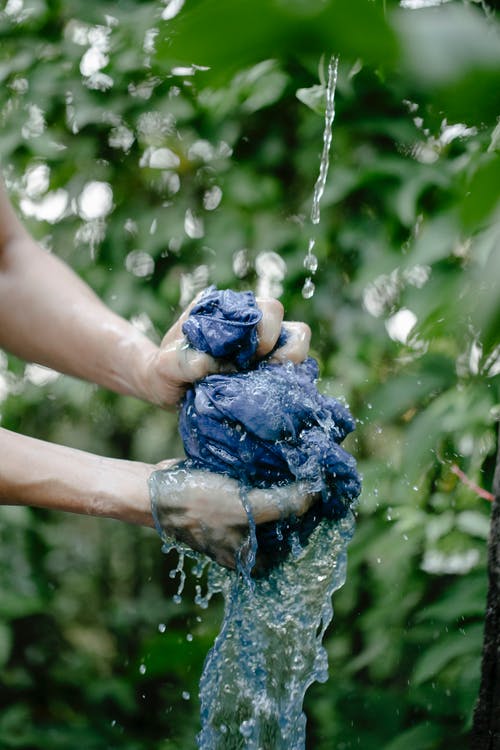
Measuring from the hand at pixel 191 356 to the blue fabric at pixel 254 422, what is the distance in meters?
0.01

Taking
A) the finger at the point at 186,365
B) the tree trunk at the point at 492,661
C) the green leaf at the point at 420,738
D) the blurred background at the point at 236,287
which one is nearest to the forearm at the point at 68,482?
the finger at the point at 186,365

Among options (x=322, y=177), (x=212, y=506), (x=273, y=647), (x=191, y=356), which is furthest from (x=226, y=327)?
(x=322, y=177)

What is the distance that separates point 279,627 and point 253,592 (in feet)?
0.28

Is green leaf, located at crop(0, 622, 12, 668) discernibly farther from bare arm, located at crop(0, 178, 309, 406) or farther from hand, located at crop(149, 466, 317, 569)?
hand, located at crop(149, 466, 317, 569)

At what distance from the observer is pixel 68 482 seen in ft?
3.37

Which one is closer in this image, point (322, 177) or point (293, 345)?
point (293, 345)

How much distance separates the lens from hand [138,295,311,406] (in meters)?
1.04

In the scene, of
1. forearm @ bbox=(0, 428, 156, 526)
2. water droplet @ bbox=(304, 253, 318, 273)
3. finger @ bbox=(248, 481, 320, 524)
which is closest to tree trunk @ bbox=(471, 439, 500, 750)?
finger @ bbox=(248, 481, 320, 524)

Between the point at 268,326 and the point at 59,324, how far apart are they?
1.24 feet

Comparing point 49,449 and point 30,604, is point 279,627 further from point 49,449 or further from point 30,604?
point 30,604

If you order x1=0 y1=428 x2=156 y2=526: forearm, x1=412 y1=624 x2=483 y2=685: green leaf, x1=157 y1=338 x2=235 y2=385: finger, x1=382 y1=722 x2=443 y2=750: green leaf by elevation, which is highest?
x1=157 y1=338 x2=235 y2=385: finger

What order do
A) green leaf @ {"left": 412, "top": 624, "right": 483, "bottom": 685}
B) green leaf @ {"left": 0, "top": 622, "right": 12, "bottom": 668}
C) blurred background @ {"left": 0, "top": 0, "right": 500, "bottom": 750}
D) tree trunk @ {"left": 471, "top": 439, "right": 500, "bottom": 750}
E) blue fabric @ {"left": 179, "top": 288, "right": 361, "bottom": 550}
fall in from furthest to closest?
1. green leaf @ {"left": 0, "top": 622, "right": 12, "bottom": 668}
2. blurred background @ {"left": 0, "top": 0, "right": 500, "bottom": 750}
3. green leaf @ {"left": 412, "top": 624, "right": 483, "bottom": 685}
4. blue fabric @ {"left": 179, "top": 288, "right": 361, "bottom": 550}
5. tree trunk @ {"left": 471, "top": 439, "right": 500, "bottom": 750}

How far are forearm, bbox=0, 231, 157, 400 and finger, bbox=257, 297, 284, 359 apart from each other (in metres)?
0.20

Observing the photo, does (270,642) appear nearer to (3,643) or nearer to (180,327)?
(180,327)
